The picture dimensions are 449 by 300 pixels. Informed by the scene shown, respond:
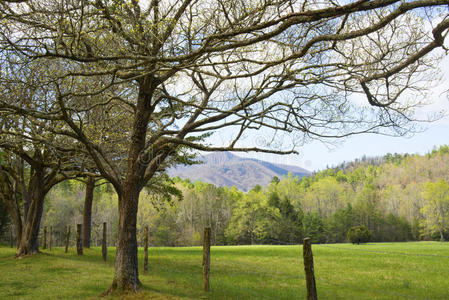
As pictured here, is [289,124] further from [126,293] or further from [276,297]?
[126,293]

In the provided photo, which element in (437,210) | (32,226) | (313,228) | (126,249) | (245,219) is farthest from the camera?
(437,210)

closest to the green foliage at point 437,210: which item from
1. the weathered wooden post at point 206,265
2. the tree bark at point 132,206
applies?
the weathered wooden post at point 206,265

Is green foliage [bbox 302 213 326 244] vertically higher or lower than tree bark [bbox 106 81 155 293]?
lower

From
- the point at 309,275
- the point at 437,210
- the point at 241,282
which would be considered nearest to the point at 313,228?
the point at 437,210

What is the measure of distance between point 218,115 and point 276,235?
163ft

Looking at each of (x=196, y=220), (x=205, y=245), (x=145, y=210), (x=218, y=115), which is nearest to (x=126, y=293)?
(x=205, y=245)

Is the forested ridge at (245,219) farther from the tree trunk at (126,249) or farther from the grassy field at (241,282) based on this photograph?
the tree trunk at (126,249)

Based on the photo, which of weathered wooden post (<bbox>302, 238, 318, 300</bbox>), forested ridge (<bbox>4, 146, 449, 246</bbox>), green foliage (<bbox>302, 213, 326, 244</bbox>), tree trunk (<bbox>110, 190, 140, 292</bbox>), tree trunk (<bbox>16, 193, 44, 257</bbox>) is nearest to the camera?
weathered wooden post (<bbox>302, 238, 318, 300</bbox>)

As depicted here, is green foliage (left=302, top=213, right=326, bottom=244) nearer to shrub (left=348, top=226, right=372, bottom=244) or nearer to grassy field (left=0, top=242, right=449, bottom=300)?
shrub (left=348, top=226, right=372, bottom=244)

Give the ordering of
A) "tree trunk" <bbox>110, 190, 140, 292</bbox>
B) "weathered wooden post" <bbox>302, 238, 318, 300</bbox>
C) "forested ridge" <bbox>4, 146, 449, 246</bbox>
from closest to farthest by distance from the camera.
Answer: "weathered wooden post" <bbox>302, 238, 318, 300</bbox>, "tree trunk" <bbox>110, 190, 140, 292</bbox>, "forested ridge" <bbox>4, 146, 449, 246</bbox>

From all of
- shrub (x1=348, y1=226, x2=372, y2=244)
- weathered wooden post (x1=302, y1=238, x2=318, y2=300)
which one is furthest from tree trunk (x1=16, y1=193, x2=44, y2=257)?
shrub (x1=348, y1=226, x2=372, y2=244)

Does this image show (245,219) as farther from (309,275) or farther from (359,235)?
(309,275)

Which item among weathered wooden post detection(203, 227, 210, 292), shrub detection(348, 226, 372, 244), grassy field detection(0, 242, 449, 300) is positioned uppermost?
weathered wooden post detection(203, 227, 210, 292)

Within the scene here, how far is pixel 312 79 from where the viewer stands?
9.23 metres
